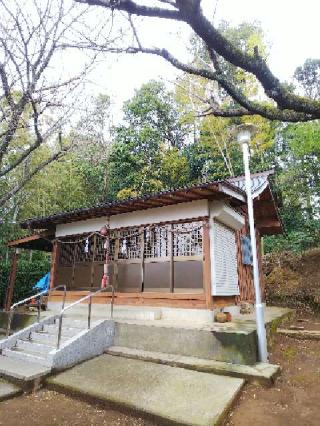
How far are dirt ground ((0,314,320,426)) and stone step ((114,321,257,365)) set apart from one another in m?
0.80

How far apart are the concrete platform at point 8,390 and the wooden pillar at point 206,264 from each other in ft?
15.3

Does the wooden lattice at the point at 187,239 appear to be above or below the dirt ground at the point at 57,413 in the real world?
above

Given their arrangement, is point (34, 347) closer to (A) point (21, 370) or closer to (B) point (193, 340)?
(A) point (21, 370)

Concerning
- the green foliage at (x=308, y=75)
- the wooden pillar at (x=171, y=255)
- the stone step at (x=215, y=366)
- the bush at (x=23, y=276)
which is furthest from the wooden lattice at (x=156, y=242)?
the green foliage at (x=308, y=75)

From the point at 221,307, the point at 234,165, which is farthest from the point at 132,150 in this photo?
the point at 221,307

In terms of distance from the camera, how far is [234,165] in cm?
2309

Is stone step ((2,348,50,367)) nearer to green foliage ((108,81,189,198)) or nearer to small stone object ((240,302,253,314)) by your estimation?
small stone object ((240,302,253,314))

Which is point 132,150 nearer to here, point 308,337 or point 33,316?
point 33,316

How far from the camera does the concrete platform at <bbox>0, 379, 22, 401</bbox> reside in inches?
224

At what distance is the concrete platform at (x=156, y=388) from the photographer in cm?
467

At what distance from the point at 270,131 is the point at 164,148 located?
8.53 m

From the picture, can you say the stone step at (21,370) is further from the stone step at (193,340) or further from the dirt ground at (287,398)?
the dirt ground at (287,398)

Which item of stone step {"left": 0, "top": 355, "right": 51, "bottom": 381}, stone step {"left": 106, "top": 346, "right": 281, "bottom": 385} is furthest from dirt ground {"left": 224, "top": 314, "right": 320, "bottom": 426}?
stone step {"left": 0, "top": 355, "right": 51, "bottom": 381}

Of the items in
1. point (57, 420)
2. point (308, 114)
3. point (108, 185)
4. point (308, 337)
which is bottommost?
point (57, 420)
